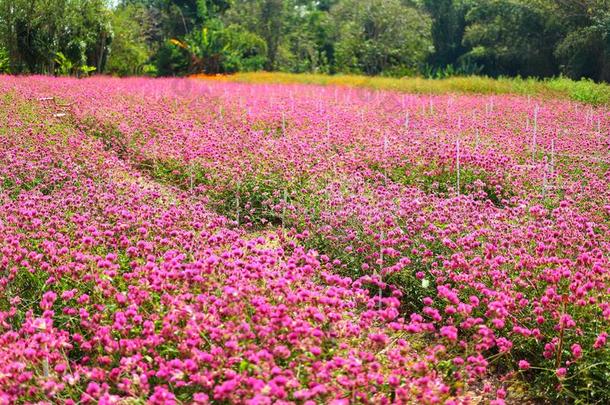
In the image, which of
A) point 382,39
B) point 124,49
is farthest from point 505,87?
point 124,49

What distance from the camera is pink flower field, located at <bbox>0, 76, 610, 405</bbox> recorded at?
295 cm

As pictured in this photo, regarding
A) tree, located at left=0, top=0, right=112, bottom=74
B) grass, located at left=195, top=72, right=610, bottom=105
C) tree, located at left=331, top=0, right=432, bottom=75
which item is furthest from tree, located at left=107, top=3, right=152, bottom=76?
grass, located at left=195, top=72, right=610, bottom=105

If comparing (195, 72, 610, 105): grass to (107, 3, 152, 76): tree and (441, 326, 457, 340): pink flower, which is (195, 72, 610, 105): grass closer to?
(107, 3, 152, 76): tree

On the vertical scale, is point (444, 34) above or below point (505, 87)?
above

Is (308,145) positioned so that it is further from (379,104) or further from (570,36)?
(570,36)

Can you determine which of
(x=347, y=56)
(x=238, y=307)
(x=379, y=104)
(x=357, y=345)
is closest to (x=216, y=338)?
(x=238, y=307)

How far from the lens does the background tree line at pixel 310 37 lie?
90.1 ft

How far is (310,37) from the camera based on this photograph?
43.0m

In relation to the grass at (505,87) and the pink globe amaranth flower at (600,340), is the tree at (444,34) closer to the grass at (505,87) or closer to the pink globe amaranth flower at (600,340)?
the grass at (505,87)

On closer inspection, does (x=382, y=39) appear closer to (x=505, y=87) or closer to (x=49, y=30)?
(x=505, y=87)

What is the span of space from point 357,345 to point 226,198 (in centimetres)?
430

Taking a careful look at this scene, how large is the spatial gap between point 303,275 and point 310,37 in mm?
40659

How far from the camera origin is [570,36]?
1098 inches

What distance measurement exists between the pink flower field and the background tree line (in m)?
19.9
